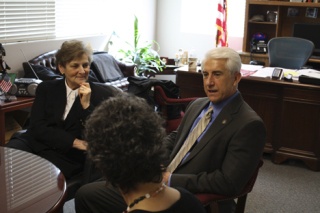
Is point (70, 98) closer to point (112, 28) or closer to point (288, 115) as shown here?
point (288, 115)

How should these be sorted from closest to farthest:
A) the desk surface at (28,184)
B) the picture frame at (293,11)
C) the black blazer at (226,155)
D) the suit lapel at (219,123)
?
the desk surface at (28,184)
the black blazer at (226,155)
the suit lapel at (219,123)
the picture frame at (293,11)

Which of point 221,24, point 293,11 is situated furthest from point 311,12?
point 221,24

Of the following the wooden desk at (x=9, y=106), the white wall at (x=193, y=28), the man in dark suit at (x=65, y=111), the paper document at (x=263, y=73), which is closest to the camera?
the man in dark suit at (x=65, y=111)

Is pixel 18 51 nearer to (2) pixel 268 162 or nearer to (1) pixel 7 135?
(1) pixel 7 135

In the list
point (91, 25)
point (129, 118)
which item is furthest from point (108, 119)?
point (91, 25)

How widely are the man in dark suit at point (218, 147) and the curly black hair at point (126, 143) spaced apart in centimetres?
75

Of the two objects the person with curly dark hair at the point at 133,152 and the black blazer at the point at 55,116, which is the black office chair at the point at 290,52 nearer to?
the black blazer at the point at 55,116

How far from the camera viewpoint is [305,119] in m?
3.83

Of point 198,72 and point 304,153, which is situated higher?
point 198,72

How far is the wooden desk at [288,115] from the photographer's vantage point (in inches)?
149

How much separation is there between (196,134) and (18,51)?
3159 mm

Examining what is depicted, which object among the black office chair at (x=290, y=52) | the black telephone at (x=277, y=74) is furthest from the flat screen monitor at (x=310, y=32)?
the black telephone at (x=277, y=74)

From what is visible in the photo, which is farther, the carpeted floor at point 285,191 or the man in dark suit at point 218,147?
the carpeted floor at point 285,191

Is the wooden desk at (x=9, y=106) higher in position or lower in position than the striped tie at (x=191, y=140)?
lower
